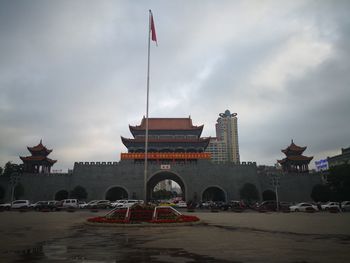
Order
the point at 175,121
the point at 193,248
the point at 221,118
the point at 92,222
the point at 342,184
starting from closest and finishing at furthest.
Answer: the point at 193,248
the point at 92,222
the point at 342,184
the point at 175,121
the point at 221,118

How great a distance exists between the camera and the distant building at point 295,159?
43.4 metres

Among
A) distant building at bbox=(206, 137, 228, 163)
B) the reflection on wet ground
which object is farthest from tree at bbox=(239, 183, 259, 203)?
distant building at bbox=(206, 137, 228, 163)

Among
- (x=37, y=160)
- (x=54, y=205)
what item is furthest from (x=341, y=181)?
(x=37, y=160)

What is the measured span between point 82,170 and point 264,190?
1124 inches

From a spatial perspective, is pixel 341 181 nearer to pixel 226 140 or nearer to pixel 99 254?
pixel 99 254

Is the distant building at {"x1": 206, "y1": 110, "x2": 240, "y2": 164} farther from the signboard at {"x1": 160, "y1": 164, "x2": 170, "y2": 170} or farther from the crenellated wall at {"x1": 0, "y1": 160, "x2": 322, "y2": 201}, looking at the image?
the signboard at {"x1": 160, "y1": 164, "x2": 170, "y2": 170}

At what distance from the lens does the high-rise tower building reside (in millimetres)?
112188

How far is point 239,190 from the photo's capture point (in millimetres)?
40375

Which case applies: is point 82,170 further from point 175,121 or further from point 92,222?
point 92,222

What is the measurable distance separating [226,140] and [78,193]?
273 ft

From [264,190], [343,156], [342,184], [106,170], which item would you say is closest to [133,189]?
[106,170]

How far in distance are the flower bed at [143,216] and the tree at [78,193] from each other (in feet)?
87.7

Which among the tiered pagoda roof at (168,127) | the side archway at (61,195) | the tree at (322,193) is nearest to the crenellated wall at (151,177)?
the side archway at (61,195)

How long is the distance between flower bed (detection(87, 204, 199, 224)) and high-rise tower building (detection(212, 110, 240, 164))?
9979 centimetres
